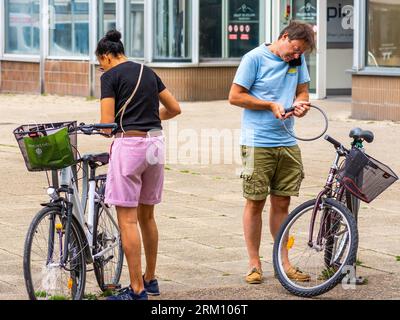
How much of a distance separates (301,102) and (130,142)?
48.4 inches

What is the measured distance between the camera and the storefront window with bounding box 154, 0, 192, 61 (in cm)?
2259

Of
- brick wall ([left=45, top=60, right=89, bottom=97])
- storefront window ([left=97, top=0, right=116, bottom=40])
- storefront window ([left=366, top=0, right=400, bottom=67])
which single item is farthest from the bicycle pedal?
brick wall ([left=45, top=60, right=89, bottom=97])

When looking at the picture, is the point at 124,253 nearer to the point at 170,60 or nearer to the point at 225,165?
the point at 225,165

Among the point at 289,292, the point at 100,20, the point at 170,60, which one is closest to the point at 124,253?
the point at 289,292

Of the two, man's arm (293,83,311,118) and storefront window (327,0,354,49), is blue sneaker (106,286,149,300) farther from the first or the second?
storefront window (327,0,354,49)

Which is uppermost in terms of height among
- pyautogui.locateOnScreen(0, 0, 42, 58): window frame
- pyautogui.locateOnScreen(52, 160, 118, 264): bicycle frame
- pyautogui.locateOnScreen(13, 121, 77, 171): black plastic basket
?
pyautogui.locateOnScreen(0, 0, 42, 58): window frame

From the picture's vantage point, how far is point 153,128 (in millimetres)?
7148

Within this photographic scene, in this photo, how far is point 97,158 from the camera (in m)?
7.18

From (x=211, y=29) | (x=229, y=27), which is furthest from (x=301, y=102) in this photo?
(x=229, y=27)

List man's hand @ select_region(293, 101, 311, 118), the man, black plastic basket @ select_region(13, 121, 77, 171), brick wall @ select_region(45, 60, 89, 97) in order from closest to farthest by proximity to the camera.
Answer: black plastic basket @ select_region(13, 121, 77, 171) < man's hand @ select_region(293, 101, 311, 118) < the man < brick wall @ select_region(45, 60, 89, 97)

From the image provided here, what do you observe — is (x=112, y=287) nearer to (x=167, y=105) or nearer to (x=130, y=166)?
(x=130, y=166)

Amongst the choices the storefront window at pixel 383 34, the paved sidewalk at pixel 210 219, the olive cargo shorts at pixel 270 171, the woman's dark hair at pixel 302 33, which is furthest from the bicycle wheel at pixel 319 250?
the storefront window at pixel 383 34

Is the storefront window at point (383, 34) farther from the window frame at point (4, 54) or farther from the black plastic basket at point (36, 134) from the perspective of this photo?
the black plastic basket at point (36, 134)

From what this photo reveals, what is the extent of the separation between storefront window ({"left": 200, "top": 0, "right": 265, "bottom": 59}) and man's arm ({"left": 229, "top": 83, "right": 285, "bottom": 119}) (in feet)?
49.7
